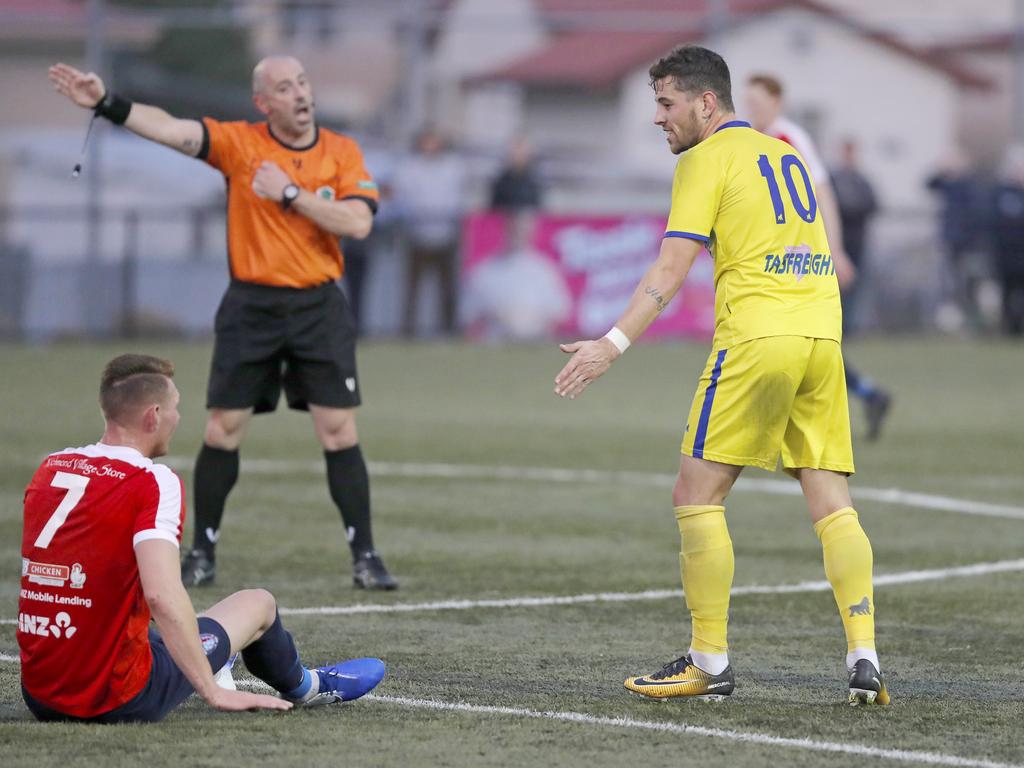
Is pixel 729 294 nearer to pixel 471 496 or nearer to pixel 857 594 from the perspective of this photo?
pixel 857 594

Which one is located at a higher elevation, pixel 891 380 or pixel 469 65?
pixel 469 65

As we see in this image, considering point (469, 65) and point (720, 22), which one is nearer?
point (720, 22)

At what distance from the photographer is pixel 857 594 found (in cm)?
623

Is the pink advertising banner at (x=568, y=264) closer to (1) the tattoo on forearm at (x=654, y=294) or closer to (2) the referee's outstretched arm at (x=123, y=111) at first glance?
(2) the referee's outstretched arm at (x=123, y=111)

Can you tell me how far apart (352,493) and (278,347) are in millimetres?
727

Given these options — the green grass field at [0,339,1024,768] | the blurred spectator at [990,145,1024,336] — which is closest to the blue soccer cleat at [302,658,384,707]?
the green grass field at [0,339,1024,768]

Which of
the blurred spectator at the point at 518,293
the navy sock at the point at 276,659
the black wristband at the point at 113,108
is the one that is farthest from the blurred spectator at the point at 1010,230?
the navy sock at the point at 276,659

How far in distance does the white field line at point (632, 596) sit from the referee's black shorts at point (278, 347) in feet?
3.66

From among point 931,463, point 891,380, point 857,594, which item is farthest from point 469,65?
point 857,594

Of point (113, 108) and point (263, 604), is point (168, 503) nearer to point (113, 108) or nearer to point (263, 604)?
point (263, 604)

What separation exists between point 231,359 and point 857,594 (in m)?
3.35

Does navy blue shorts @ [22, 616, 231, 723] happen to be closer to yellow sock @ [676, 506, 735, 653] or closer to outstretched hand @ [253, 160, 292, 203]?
yellow sock @ [676, 506, 735, 653]

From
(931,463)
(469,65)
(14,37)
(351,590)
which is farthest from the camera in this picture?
(469,65)

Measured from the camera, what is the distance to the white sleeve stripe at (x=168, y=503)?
17.6 ft
